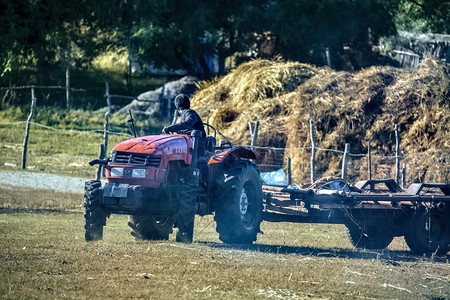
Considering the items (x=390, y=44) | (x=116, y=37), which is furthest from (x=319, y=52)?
(x=116, y=37)

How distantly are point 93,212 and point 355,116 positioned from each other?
38.9 feet

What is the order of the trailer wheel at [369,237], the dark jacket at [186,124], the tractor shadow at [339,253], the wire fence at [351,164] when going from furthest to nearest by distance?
the wire fence at [351,164] → the trailer wheel at [369,237] → the dark jacket at [186,124] → the tractor shadow at [339,253]

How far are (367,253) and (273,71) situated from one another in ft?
42.9

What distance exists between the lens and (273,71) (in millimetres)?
23391

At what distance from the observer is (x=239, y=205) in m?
11.0

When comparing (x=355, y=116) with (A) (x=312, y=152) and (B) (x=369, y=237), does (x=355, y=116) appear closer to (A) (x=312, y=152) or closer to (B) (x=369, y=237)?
(A) (x=312, y=152)

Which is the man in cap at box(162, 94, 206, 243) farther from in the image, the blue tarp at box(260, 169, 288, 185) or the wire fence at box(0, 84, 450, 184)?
the wire fence at box(0, 84, 450, 184)

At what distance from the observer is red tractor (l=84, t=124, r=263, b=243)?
393 inches

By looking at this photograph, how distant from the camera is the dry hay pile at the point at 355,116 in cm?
1938

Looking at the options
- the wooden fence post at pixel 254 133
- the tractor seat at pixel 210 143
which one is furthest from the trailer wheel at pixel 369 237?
the wooden fence post at pixel 254 133

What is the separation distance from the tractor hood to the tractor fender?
0.56m

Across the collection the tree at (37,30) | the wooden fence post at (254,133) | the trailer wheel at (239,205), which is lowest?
the trailer wheel at (239,205)

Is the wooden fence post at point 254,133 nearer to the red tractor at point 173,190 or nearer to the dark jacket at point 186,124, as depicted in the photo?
the red tractor at point 173,190

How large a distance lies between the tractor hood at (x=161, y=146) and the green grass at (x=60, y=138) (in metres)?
12.9
